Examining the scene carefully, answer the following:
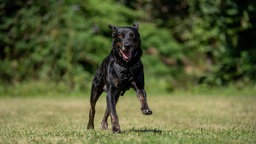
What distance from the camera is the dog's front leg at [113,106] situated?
10.0m

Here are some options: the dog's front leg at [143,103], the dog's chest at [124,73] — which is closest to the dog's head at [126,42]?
the dog's chest at [124,73]

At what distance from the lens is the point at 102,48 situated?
2861 cm

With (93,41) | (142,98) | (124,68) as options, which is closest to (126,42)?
(124,68)

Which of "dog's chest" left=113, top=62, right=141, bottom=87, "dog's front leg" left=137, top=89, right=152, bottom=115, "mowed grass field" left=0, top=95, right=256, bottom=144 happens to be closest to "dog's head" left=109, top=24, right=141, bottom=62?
"dog's chest" left=113, top=62, right=141, bottom=87

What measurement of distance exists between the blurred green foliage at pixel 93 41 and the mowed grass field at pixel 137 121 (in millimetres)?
3465

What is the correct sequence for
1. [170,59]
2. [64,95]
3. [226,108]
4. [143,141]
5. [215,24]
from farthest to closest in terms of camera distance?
[170,59] < [215,24] < [64,95] < [226,108] < [143,141]

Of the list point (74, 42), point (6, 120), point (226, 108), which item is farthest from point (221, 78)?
point (6, 120)

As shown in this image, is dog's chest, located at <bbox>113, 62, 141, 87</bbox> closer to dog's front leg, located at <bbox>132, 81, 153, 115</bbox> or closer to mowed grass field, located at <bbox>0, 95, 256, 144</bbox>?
dog's front leg, located at <bbox>132, 81, 153, 115</bbox>

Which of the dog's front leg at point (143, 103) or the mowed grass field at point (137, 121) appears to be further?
the dog's front leg at point (143, 103)

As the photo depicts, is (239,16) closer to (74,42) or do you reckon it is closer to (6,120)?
(74,42)

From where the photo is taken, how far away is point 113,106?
33.7ft

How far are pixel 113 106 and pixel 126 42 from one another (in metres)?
1.11

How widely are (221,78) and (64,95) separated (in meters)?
7.87

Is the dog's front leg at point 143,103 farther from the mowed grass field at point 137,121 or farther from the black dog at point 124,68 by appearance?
the mowed grass field at point 137,121
